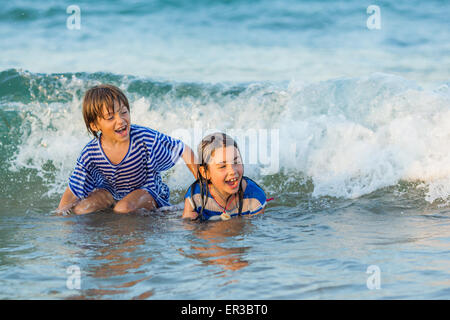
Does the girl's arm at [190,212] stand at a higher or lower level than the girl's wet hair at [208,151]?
lower

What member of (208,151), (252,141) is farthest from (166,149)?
(252,141)

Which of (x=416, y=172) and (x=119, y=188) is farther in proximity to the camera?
(x=416, y=172)

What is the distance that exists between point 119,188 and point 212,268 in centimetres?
207

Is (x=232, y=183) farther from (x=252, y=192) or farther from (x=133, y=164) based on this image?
(x=133, y=164)

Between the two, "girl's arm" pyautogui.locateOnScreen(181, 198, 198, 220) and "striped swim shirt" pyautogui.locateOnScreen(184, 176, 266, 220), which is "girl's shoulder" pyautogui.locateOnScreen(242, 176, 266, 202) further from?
"girl's arm" pyautogui.locateOnScreen(181, 198, 198, 220)

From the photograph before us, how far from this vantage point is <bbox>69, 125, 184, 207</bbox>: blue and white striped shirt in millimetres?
4973

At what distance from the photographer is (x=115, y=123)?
4.68 m

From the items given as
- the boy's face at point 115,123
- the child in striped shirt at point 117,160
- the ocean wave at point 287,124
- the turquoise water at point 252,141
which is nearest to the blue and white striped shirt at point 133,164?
the child in striped shirt at point 117,160

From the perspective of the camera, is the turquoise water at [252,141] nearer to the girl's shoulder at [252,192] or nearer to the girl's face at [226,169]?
the girl's shoulder at [252,192]

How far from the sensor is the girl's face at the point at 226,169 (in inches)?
172

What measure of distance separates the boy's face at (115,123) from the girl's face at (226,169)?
809mm
